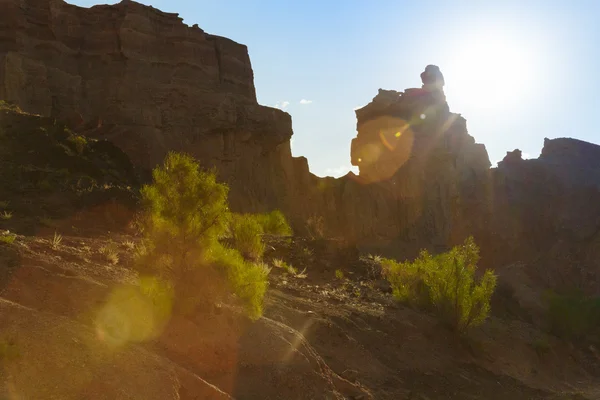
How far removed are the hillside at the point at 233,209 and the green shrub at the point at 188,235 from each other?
1.60ft

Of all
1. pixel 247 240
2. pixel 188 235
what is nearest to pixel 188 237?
pixel 188 235

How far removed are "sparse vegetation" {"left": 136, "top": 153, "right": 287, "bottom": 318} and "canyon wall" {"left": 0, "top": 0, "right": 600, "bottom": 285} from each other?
20617 mm

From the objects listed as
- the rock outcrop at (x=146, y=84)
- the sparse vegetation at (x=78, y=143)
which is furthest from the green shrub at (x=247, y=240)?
the rock outcrop at (x=146, y=84)

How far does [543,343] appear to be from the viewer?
17.7m

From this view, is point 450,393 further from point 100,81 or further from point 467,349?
point 100,81

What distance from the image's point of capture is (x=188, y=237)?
912 cm

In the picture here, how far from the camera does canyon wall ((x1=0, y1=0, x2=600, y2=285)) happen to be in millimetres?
34812

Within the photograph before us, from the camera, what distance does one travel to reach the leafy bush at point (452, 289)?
1512cm

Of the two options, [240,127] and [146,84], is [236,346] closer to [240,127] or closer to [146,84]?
[240,127]

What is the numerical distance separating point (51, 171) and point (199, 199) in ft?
38.0

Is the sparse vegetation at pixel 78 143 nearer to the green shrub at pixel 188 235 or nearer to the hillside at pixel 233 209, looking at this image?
the hillside at pixel 233 209

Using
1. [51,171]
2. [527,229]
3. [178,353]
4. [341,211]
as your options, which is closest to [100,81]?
[51,171]

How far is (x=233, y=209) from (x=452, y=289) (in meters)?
22.4

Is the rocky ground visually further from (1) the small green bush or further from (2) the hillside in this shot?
(1) the small green bush
